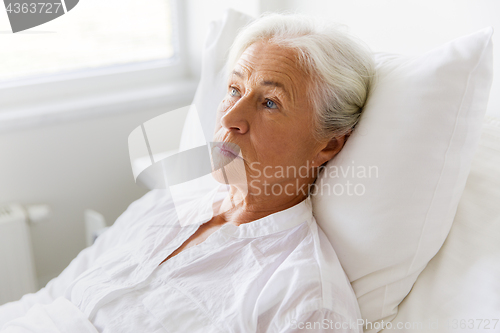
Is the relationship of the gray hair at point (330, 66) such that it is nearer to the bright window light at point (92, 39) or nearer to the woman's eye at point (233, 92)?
the woman's eye at point (233, 92)

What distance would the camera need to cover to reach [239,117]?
3.19 feet

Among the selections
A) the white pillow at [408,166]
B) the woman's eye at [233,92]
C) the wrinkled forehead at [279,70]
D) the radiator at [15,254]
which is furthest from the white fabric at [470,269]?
the radiator at [15,254]

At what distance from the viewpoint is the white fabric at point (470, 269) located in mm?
795

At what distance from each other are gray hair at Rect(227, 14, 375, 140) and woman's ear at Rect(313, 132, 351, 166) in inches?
0.9

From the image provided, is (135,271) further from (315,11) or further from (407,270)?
(315,11)

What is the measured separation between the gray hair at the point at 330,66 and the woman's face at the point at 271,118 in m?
0.02

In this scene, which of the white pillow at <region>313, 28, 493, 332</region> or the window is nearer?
the white pillow at <region>313, 28, 493, 332</region>

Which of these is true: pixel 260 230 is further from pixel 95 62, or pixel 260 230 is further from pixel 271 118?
pixel 95 62

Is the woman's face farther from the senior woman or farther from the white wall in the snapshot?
the white wall

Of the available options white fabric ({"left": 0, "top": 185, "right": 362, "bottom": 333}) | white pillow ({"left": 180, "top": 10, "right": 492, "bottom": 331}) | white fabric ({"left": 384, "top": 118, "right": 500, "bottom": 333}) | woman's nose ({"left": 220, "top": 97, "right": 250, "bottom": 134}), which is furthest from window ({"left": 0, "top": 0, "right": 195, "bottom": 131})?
white fabric ({"left": 384, "top": 118, "right": 500, "bottom": 333})

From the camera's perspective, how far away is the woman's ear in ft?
3.34

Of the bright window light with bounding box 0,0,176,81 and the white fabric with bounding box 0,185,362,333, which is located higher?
the bright window light with bounding box 0,0,176,81

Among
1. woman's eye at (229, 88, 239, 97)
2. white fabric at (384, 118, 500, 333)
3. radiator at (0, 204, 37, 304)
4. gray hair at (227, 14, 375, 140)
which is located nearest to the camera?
white fabric at (384, 118, 500, 333)

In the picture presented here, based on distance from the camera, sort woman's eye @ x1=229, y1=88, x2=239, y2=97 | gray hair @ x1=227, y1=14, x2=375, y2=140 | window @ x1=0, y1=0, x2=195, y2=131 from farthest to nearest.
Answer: window @ x1=0, y1=0, x2=195, y2=131
woman's eye @ x1=229, y1=88, x2=239, y2=97
gray hair @ x1=227, y1=14, x2=375, y2=140
